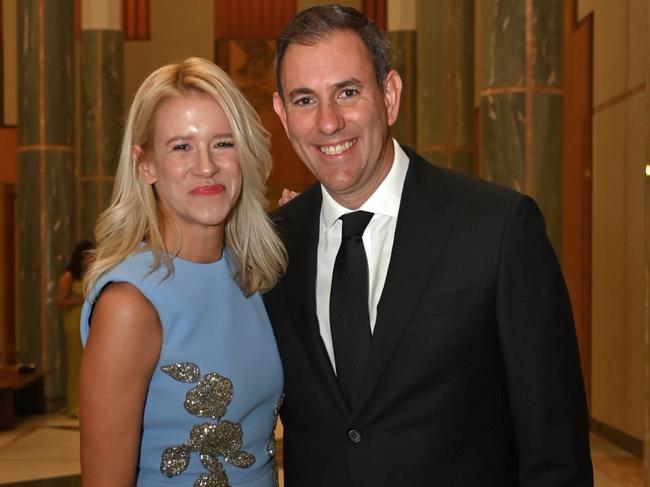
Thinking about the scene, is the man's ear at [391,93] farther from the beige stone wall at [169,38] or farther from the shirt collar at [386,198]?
the beige stone wall at [169,38]

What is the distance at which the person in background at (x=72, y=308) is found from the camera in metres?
8.80

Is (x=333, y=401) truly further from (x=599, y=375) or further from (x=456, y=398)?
(x=599, y=375)

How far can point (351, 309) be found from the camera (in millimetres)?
2311

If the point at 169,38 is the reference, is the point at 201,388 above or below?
below

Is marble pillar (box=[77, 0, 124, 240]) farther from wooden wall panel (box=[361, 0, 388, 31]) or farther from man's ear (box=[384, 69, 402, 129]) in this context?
man's ear (box=[384, 69, 402, 129])

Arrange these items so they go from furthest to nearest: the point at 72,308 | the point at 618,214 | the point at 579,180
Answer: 1. the point at 72,308
2. the point at 579,180
3. the point at 618,214

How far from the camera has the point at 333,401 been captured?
7.41 ft

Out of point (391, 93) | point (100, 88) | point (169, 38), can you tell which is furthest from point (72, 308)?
point (169, 38)

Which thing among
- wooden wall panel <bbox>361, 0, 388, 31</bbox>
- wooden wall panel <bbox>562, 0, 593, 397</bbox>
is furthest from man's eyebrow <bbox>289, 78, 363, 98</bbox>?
wooden wall panel <bbox>361, 0, 388, 31</bbox>

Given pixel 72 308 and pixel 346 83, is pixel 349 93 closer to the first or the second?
pixel 346 83

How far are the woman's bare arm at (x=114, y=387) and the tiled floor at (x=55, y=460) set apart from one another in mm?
4215

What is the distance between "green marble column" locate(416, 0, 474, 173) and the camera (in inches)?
420

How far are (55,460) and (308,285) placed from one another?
17.7ft

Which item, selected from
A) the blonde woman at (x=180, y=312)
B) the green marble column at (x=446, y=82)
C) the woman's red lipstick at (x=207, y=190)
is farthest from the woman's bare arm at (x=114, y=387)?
the green marble column at (x=446, y=82)
